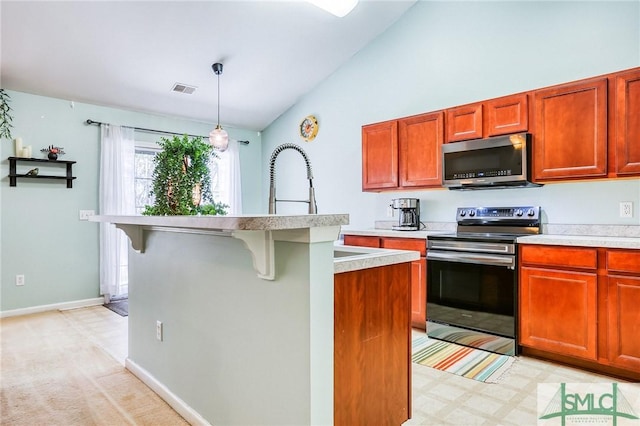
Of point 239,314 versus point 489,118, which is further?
point 489,118

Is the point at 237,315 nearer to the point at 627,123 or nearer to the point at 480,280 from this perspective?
the point at 480,280

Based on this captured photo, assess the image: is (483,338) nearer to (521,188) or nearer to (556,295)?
(556,295)

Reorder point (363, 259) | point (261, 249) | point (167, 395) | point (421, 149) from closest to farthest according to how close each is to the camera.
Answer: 1. point (261, 249)
2. point (363, 259)
3. point (167, 395)
4. point (421, 149)

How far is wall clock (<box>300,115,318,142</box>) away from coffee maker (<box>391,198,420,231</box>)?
179cm

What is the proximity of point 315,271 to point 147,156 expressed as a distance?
458 centimetres

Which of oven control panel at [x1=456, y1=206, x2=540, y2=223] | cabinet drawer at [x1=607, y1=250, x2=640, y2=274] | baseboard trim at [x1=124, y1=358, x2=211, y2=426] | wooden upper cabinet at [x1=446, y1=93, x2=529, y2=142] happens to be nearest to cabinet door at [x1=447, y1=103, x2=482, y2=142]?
wooden upper cabinet at [x1=446, y1=93, x2=529, y2=142]

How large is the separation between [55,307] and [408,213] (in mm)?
4218

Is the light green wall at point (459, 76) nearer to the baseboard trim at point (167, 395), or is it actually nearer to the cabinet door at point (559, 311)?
the cabinet door at point (559, 311)

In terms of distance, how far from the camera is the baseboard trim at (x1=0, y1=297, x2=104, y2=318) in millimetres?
4021

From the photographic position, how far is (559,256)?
2650 millimetres

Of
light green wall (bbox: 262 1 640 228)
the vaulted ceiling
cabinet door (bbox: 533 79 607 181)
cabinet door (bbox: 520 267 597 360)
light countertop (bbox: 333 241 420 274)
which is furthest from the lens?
the vaulted ceiling

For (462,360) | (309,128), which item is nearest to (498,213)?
(462,360)

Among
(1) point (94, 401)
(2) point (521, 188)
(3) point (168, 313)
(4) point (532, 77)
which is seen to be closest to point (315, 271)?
(3) point (168, 313)

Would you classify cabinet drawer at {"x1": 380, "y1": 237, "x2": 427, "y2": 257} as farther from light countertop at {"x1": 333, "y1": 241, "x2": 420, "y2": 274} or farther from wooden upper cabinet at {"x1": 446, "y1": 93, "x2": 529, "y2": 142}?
light countertop at {"x1": 333, "y1": 241, "x2": 420, "y2": 274}
